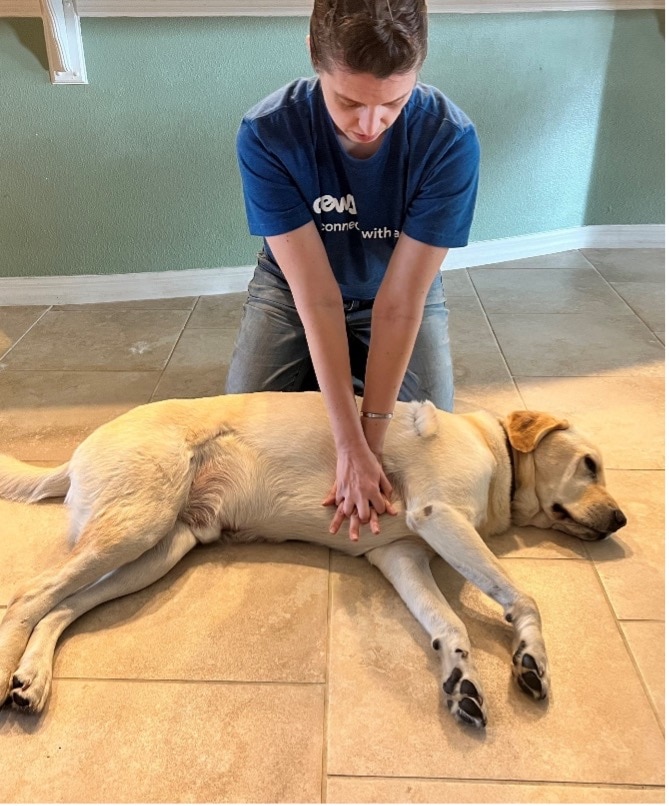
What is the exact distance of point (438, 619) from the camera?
64.1 inches

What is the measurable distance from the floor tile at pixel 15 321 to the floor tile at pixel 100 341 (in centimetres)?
4

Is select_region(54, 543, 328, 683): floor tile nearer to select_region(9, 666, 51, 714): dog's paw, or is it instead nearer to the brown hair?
select_region(9, 666, 51, 714): dog's paw

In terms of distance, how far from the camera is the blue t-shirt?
6.15 ft

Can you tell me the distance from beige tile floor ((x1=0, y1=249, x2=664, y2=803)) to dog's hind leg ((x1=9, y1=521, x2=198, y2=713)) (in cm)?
4

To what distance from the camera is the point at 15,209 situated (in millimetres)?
3457

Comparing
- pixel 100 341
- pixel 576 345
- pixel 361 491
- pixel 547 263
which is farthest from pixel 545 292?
pixel 361 491

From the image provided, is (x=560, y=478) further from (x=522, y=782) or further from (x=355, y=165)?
(x=355, y=165)

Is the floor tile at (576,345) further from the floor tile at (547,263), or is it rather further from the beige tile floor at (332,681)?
the floor tile at (547,263)

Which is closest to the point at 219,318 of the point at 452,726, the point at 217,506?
the point at 217,506

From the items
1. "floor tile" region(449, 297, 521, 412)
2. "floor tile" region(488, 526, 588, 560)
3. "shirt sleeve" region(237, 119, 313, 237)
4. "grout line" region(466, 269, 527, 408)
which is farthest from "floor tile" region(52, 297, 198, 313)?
"floor tile" region(488, 526, 588, 560)

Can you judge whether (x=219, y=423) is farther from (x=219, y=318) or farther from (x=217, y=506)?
(x=219, y=318)

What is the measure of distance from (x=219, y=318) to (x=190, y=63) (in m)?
1.19

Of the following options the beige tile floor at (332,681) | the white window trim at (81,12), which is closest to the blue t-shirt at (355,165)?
the beige tile floor at (332,681)

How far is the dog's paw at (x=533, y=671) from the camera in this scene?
58.7 inches
